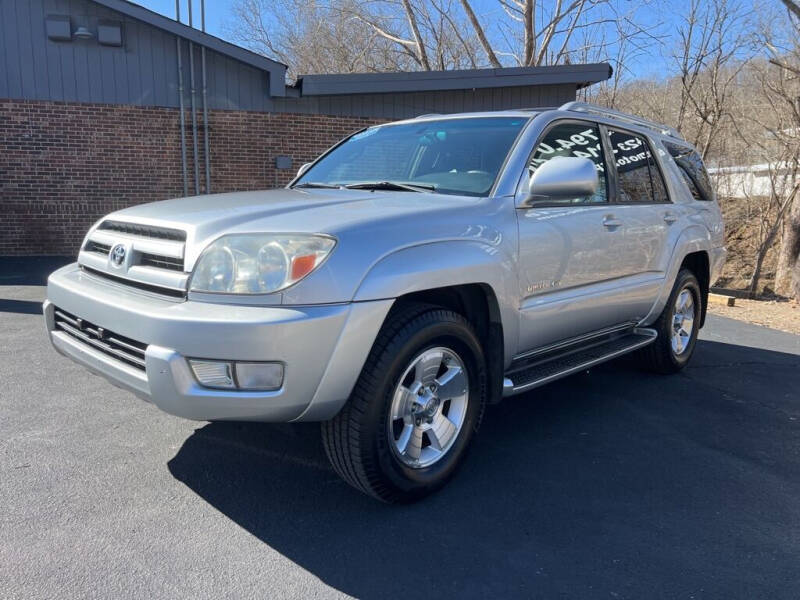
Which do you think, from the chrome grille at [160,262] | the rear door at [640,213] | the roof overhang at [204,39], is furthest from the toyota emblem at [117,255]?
the roof overhang at [204,39]

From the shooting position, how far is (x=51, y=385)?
4406 millimetres

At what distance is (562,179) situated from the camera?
126 inches

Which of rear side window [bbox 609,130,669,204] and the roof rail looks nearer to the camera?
the roof rail

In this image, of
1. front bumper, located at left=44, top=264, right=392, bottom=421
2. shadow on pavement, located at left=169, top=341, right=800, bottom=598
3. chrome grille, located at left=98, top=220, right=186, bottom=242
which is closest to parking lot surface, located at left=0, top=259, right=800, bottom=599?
shadow on pavement, located at left=169, top=341, right=800, bottom=598

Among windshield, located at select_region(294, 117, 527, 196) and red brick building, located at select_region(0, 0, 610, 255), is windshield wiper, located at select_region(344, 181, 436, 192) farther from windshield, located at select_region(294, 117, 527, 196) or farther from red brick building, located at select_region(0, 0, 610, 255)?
red brick building, located at select_region(0, 0, 610, 255)

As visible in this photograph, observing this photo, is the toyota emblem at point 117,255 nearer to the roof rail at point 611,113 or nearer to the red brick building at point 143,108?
the roof rail at point 611,113

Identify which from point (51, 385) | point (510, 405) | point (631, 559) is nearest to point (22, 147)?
point (51, 385)

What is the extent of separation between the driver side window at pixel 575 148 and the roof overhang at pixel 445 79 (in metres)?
7.75

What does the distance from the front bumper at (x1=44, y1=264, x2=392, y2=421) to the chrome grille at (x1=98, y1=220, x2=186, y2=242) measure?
0.99 feet

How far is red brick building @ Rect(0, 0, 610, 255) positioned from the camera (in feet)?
34.5

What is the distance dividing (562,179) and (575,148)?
872 mm

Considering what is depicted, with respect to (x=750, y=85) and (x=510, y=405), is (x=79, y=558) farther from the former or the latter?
(x=750, y=85)

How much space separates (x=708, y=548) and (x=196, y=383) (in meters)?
2.19

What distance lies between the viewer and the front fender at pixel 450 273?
8.42 feet
